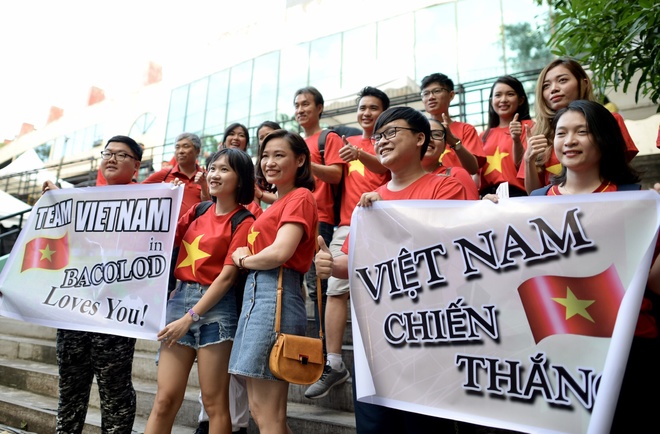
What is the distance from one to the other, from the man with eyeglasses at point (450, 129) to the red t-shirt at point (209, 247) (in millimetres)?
1641

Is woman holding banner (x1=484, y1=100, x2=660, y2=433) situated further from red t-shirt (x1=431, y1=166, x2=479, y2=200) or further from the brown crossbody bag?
the brown crossbody bag

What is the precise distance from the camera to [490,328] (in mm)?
1981

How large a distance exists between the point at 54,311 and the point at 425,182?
98.7 inches

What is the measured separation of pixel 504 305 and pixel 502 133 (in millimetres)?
2111

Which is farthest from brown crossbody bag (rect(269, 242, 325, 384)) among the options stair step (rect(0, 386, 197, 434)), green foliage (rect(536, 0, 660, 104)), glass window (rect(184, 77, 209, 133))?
glass window (rect(184, 77, 209, 133))

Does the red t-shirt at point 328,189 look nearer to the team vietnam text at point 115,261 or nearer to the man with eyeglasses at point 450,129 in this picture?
the man with eyeglasses at point 450,129

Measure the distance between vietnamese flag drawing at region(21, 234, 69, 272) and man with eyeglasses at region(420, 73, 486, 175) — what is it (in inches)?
109

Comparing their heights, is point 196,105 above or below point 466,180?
above

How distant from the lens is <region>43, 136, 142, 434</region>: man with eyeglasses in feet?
9.44

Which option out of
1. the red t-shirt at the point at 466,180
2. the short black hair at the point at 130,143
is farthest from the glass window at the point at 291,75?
the red t-shirt at the point at 466,180

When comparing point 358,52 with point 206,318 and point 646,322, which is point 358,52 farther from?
point 646,322

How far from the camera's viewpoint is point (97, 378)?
2.95 m

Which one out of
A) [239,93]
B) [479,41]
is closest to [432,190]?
[479,41]

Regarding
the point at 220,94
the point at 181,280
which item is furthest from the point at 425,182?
the point at 220,94
